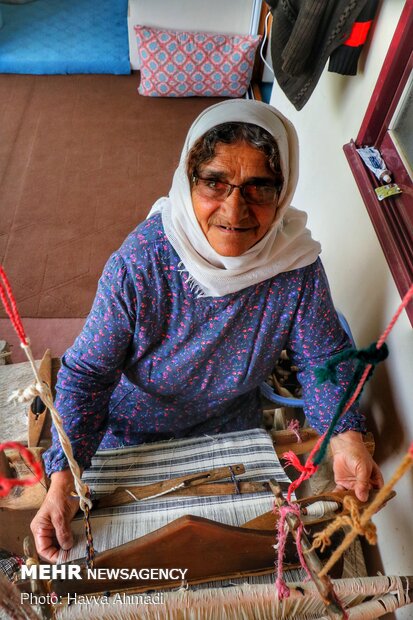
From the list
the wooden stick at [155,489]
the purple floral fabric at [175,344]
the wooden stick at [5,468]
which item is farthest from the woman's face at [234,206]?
the wooden stick at [5,468]

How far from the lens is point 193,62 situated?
340cm

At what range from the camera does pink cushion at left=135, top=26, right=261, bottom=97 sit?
10.9ft

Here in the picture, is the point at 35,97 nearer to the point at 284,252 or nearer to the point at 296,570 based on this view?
the point at 284,252

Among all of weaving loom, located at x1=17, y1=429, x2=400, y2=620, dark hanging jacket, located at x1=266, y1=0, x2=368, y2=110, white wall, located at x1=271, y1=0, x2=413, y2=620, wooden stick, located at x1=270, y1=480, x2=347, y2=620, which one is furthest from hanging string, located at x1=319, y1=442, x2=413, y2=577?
dark hanging jacket, located at x1=266, y1=0, x2=368, y2=110

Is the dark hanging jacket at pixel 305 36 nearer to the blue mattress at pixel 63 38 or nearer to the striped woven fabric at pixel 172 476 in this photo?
the striped woven fabric at pixel 172 476

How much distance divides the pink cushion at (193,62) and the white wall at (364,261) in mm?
1531

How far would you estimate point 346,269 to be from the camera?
1.64 metres

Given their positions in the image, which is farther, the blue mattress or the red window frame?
the blue mattress

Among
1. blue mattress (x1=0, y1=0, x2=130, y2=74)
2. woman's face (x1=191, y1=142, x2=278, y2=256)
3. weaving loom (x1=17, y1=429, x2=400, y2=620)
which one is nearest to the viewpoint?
weaving loom (x1=17, y1=429, x2=400, y2=620)

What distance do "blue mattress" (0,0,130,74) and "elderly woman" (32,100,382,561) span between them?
3.25 m

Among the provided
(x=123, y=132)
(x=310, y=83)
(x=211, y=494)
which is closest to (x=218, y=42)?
(x=123, y=132)

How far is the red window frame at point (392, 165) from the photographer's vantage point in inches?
47.6

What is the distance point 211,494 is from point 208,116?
A: 2.69 feet

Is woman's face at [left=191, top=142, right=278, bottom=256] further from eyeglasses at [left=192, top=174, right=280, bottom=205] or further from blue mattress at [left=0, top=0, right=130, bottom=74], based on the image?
blue mattress at [left=0, top=0, right=130, bottom=74]
